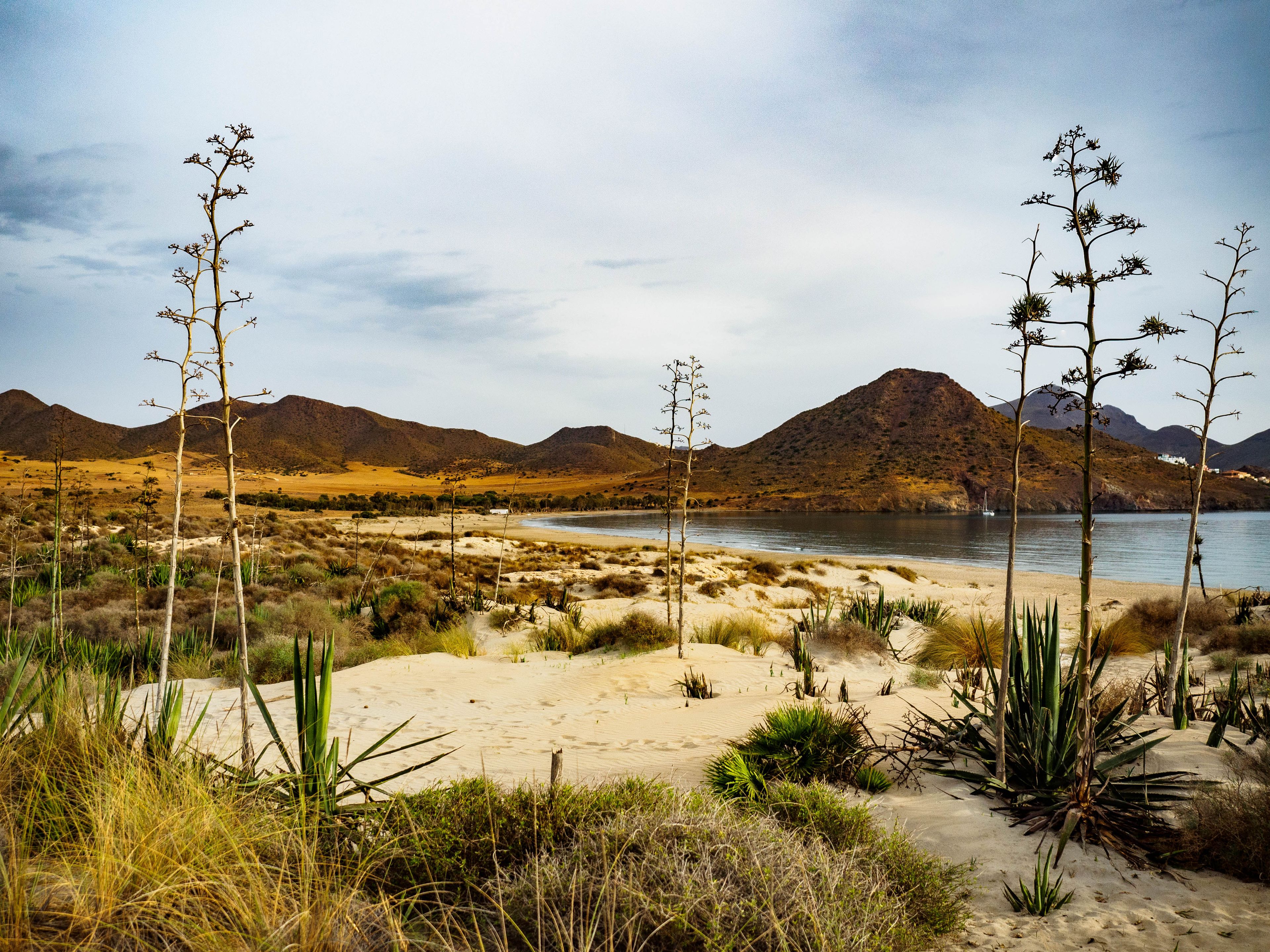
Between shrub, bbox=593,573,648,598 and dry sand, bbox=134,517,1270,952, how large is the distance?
399 cm

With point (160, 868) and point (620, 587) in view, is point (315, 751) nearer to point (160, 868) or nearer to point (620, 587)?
point (160, 868)

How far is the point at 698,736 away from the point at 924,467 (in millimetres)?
80927

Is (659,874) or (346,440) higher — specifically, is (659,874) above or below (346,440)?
below

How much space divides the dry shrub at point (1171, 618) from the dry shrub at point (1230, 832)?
895 cm

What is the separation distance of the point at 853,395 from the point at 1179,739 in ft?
348

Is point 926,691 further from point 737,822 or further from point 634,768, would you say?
point 737,822

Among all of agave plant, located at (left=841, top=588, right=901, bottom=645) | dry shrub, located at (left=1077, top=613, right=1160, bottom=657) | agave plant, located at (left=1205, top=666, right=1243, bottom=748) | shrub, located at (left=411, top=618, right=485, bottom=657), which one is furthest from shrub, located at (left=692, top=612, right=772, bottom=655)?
agave plant, located at (left=1205, top=666, right=1243, bottom=748)

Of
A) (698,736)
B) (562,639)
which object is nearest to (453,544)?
(562,639)

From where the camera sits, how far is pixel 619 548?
32.6 meters

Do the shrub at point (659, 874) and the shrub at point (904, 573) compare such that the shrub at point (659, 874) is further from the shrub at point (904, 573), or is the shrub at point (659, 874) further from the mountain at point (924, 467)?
the mountain at point (924, 467)


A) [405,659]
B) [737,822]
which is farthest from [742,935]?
[405,659]

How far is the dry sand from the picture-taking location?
327cm

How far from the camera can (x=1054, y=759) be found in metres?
4.58

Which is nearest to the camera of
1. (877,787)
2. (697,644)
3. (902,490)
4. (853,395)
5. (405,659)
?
(877,787)
